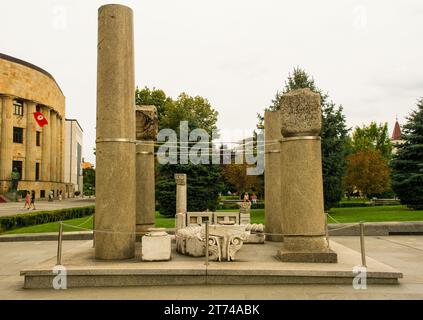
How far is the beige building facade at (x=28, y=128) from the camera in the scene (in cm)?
5147

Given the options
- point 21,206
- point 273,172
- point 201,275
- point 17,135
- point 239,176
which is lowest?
point 21,206

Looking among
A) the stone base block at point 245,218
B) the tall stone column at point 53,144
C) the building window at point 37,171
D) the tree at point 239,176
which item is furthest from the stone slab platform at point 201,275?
the tall stone column at point 53,144

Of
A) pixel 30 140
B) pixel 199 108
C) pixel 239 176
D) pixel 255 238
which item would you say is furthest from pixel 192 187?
pixel 30 140

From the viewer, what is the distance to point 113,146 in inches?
314

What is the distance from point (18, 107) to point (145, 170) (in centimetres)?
5320

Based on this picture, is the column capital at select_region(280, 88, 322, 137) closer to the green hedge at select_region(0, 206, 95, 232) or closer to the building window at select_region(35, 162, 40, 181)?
the green hedge at select_region(0, 206, 95, 232)

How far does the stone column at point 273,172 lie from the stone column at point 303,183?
3277 millimetres

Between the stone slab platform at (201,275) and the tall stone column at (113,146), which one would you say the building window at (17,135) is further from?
the stone slab platform at (201,275)

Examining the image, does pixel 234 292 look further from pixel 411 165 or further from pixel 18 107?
pixel 18 107

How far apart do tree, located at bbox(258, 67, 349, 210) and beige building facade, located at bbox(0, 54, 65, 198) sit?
41.7 meters

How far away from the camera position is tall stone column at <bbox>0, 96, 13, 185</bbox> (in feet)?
167

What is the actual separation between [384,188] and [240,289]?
41.6m
